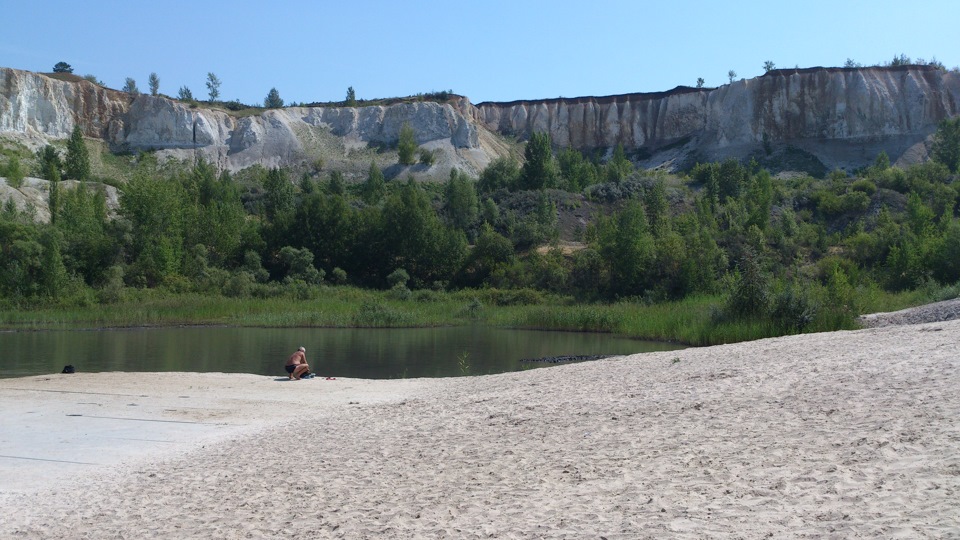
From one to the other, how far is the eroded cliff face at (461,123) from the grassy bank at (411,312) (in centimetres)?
4388

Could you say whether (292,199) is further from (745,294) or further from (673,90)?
(673,90)

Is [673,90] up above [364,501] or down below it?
above

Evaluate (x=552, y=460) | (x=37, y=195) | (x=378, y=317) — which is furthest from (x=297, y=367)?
(x=37, y=195)

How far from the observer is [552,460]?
9.68m

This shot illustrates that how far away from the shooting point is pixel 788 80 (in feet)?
332

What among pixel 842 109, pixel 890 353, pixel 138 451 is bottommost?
pixel 138 451

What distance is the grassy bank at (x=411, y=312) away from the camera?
3547 cm

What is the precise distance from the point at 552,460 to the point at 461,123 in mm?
96802

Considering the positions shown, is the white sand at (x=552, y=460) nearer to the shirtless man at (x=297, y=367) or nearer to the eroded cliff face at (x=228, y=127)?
the shirtless man at (x=297, y=367)

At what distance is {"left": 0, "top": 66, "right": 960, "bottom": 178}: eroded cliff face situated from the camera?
93.1 meters

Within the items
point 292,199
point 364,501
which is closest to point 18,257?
point 292,199

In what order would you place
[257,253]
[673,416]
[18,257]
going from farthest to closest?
[257,253], [18,257], [673,416]

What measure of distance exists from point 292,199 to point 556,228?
22310 millimetres

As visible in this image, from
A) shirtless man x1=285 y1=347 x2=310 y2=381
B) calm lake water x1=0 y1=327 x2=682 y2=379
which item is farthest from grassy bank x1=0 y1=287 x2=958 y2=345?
shirtless man x1=285 y1=347 x2=310 y2=381
